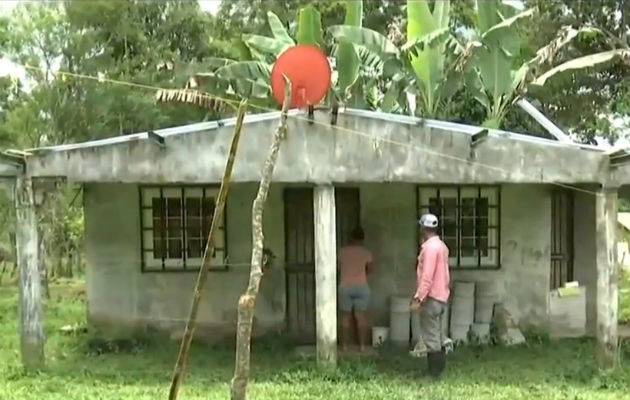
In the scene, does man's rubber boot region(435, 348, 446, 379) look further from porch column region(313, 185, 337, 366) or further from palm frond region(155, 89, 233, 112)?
palm frond region(155, 89, 233, 112)

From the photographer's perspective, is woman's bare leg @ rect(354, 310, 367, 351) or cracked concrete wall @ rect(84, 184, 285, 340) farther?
cracked concrete wall @ rect(84, 184, 285, 340)

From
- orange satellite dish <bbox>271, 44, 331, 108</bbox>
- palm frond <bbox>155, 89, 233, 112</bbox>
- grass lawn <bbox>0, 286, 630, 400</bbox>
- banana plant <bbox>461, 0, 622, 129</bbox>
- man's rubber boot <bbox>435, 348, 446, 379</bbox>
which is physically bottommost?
grass lawn <bbox>0, 286, 630, 400</bbox>

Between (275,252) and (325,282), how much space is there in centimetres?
268

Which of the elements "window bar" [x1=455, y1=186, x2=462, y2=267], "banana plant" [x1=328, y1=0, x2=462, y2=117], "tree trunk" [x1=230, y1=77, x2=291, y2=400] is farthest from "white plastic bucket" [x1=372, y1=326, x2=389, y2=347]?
"tree trunk" [x1=230, y1=77, x2=291, y2=400]

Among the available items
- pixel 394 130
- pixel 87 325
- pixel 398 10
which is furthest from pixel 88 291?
pixel 398 10

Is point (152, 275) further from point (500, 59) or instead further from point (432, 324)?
point (500, 59)

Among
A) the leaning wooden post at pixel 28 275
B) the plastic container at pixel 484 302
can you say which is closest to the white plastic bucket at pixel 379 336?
the plastic container at pixel 484 302

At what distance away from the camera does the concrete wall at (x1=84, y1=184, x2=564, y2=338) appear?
38.7ft

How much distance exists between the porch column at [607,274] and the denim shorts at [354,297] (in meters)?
2.85

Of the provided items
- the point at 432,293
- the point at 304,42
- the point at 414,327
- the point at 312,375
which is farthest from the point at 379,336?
the point at 304,42

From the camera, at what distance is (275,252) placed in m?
11.8

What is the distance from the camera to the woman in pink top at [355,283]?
10.6 meters

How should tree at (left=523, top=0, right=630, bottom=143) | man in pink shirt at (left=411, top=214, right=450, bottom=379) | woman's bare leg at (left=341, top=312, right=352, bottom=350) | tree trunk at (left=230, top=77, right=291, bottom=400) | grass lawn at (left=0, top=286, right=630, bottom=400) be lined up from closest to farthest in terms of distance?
tree trunk at (left=230, top=77, right=291, bottom=400)
grass lawn at (left=0, top=286, right=630, bottom=400)
man in pink shirt at (left=411, top=214, right=450, bottom=379)
woman's bare leg at (left=341, top=312, right=352, bottom=350)
tree at (left=523, top=0, right=630, bottom=143)

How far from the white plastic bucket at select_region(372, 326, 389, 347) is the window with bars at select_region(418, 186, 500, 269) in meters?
1.46
